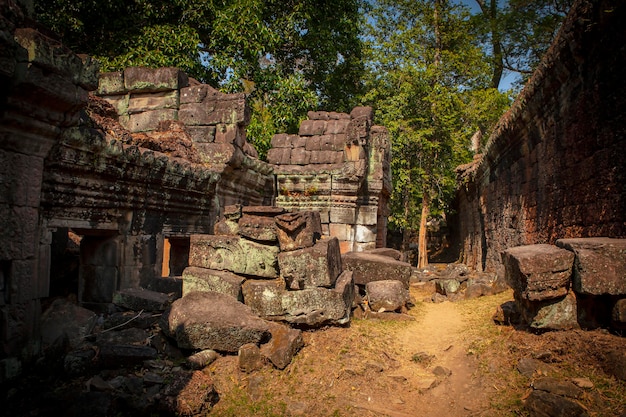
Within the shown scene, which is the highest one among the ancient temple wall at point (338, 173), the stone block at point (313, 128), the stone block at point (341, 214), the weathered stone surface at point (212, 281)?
the stone block at point (313, 128)

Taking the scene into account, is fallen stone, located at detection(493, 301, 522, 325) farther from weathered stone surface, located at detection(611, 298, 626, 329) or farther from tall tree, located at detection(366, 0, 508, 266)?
tall tree, located at detection(366, 0, 508, 266)

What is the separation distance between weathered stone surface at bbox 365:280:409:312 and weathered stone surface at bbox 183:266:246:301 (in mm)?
2000

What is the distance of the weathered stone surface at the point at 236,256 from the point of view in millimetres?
5082

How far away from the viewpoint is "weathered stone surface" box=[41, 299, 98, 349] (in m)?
3.82

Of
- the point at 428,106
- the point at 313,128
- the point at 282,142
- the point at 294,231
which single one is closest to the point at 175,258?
the point at 294,231

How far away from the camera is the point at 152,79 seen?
703cm

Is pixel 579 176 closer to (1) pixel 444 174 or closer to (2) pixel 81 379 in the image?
(2) pixel 81 379

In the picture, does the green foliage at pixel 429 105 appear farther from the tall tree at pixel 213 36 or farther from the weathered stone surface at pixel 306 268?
the weathered stone surface at pixel 306 268

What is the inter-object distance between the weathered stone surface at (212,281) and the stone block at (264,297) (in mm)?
112

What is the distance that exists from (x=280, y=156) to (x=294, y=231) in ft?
15.7

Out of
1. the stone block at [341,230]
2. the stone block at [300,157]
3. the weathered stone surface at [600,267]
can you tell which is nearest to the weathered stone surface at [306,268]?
the weathered stone surface at [600,267]

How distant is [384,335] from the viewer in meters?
5.02

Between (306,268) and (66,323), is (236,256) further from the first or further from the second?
(66,323)

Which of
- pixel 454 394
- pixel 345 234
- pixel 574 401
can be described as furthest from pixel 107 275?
pixel 345 234
